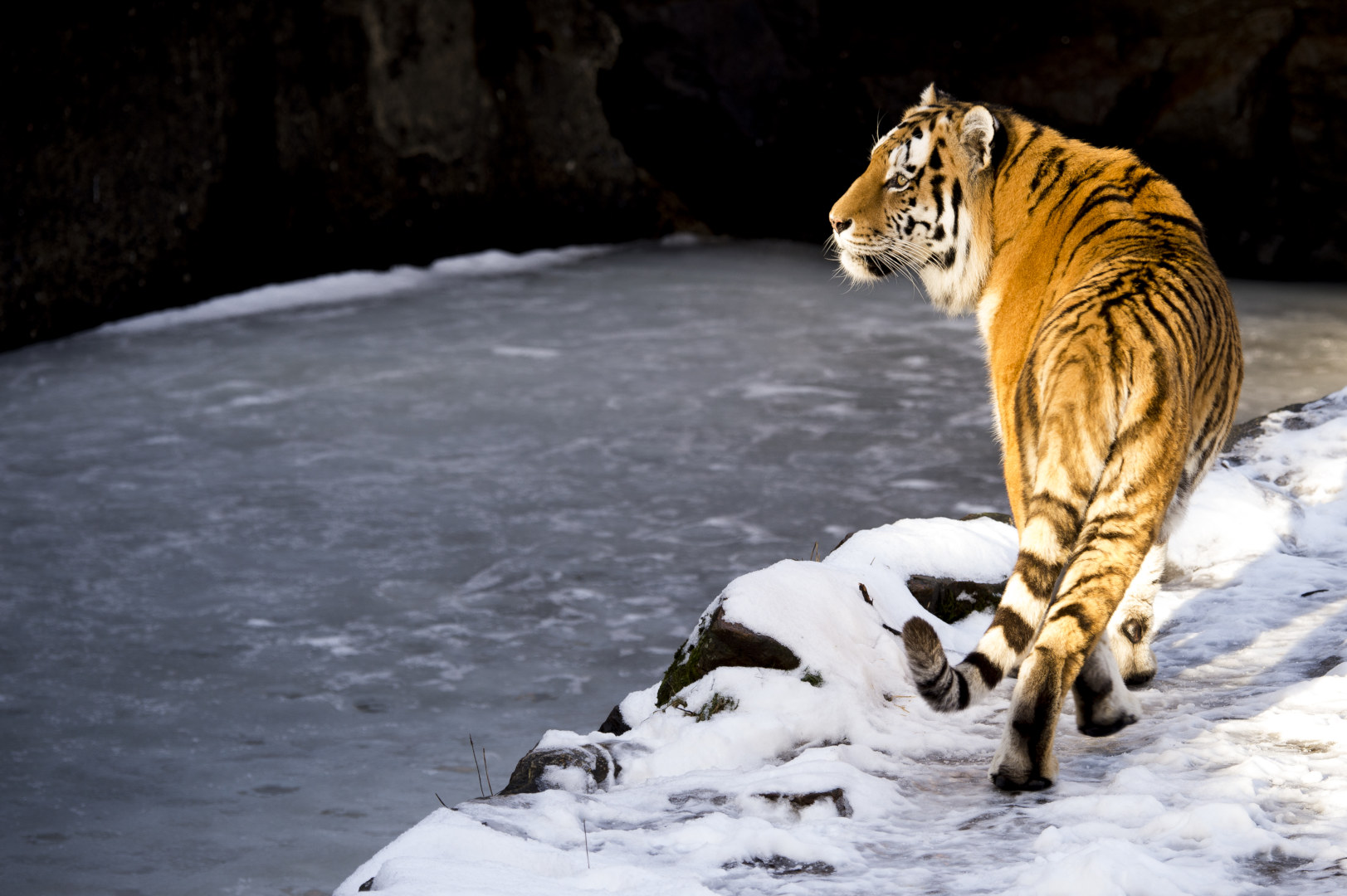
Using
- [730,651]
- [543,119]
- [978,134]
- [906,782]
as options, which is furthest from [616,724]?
[543,119]

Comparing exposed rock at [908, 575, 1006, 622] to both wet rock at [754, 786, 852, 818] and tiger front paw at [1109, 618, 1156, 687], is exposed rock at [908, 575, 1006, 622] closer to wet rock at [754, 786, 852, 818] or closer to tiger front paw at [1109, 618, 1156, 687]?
tiger front paw at [1109, 618, 1156, 687]

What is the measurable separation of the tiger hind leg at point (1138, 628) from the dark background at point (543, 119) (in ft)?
24.5

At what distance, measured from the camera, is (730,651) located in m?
2.81

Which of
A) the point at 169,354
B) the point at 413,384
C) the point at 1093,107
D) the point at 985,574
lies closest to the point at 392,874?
the point at 985,574

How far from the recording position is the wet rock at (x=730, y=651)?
110 inches

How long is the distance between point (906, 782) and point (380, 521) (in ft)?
11.5

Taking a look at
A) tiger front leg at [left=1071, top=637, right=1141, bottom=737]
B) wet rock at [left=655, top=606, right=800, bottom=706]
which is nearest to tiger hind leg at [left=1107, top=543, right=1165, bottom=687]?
tiger front leg at [left=1071, top=637, right=1141, bottom=737]

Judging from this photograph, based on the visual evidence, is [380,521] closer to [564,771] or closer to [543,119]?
[564,771]

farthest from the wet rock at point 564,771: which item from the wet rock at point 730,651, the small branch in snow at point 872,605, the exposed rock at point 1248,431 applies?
the exposed rock at point 1248,431

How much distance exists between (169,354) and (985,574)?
626 cm

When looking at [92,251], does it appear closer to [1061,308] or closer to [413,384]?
[413,384]

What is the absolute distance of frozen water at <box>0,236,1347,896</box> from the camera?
11.7ft

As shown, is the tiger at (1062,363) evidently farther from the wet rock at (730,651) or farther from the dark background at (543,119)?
the dark background at (543,119)

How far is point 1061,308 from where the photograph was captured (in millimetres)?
2549
